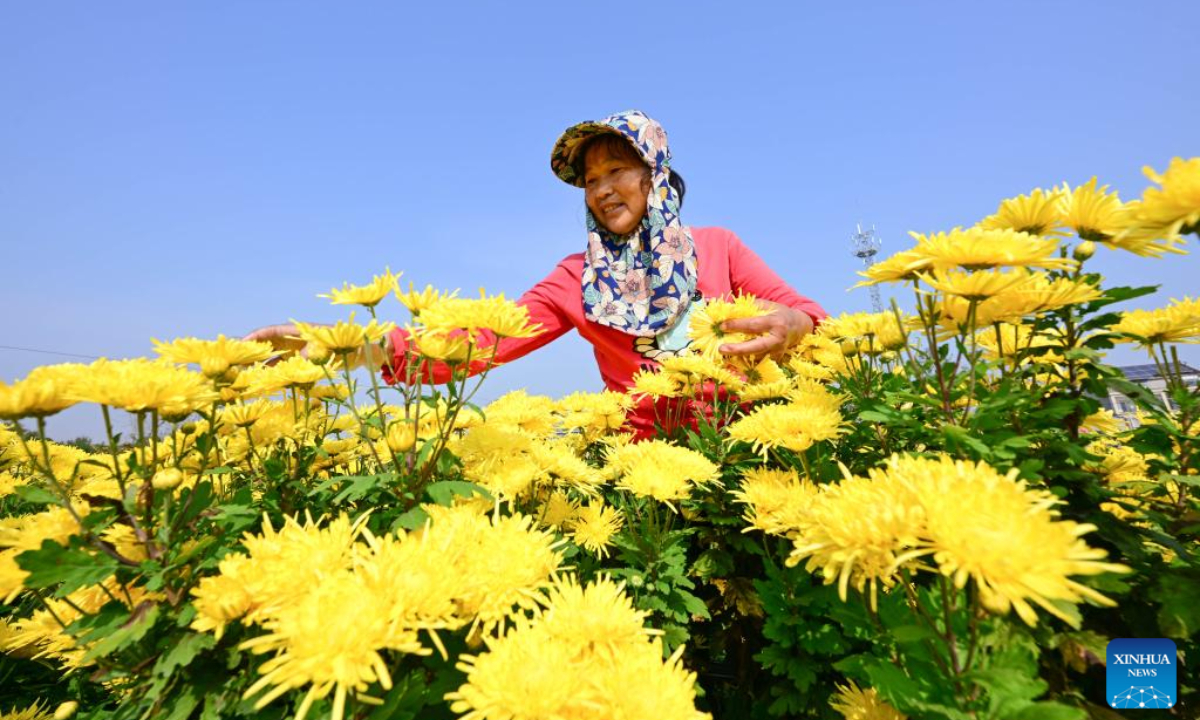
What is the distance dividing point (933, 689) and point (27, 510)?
12.8 feet

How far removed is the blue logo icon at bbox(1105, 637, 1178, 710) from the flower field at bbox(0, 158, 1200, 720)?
0.04 meters

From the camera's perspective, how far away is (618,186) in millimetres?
3145

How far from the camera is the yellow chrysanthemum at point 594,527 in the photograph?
4.59ft

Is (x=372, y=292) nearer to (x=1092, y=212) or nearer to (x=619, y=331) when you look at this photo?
(x=1092, y=212)

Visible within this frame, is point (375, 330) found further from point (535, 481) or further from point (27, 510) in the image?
point (27, 510)

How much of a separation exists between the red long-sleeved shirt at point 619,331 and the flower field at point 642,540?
1.33m

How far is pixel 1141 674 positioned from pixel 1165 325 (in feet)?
2.67

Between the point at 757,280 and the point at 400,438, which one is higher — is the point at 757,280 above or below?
above

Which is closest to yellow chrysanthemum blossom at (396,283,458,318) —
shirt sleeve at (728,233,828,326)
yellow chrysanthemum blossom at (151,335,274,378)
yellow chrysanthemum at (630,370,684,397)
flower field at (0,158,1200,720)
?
flower field at (0,158,1200,720)

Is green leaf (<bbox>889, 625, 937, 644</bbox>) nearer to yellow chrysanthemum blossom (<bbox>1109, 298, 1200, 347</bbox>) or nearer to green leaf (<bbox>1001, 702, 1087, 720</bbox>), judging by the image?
green leaf (<bbox>1001, 702, 1087, 720</bbox>)

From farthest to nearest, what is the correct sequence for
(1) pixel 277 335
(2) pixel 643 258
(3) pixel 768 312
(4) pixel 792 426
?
1. (2) pixel 643 258
2. (3) pixel 768 312
3. (1) pixel 277 335
4. (4) pixel 792 426

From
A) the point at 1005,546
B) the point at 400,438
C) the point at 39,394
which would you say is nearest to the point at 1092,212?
the point at 1005,546

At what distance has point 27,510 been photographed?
8.43 ft

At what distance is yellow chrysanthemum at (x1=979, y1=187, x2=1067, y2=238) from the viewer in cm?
108
